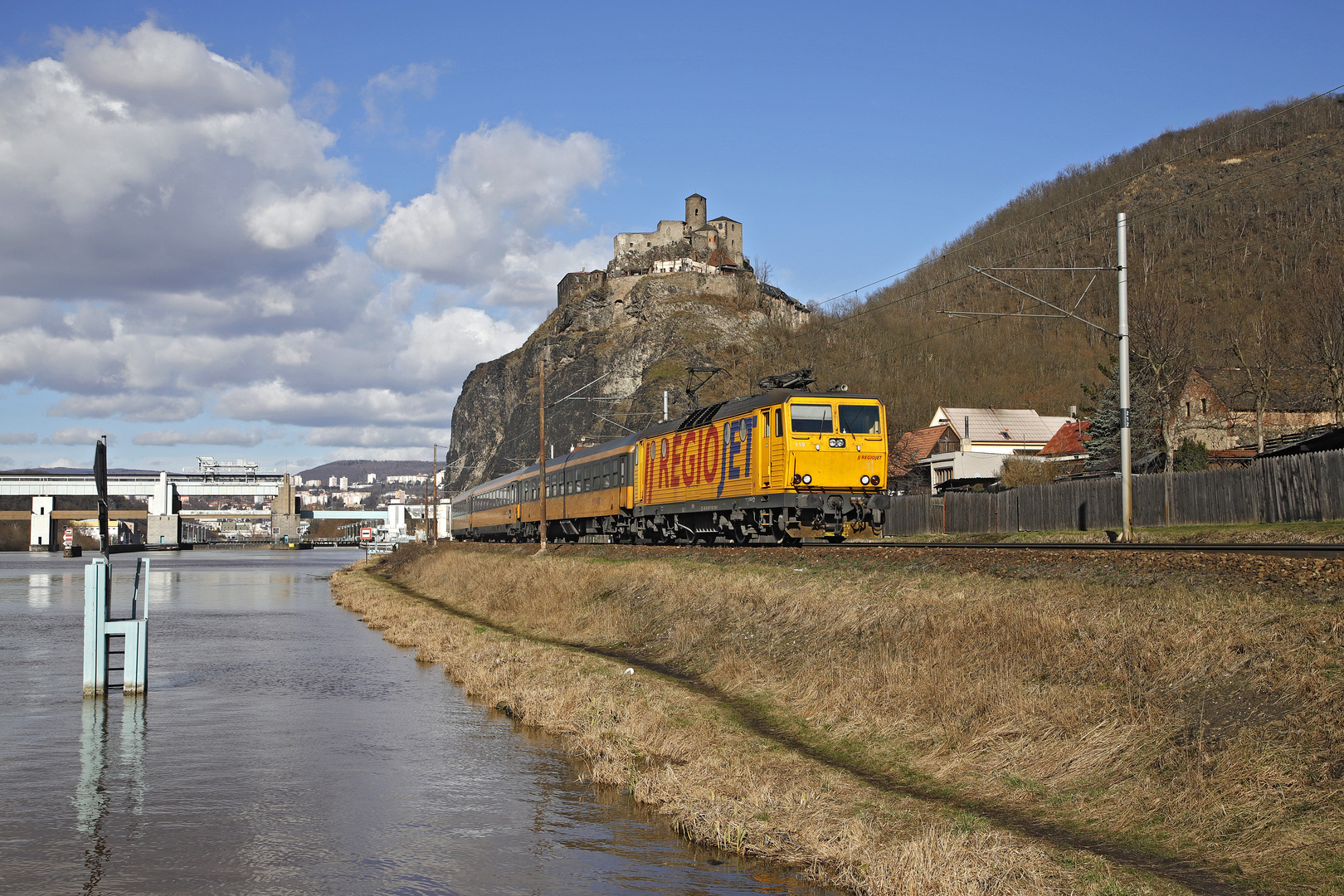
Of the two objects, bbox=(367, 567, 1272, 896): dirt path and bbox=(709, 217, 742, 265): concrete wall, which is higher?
bbox=(709, 217, 742, 265): concrete wall

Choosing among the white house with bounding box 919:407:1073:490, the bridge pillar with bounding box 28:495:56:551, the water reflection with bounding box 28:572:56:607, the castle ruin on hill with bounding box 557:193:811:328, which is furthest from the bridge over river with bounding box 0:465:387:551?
the white house with bounding box 919:407:1073:490

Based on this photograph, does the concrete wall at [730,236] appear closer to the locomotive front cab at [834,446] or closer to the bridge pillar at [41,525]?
the bridge pillar at [41,525]

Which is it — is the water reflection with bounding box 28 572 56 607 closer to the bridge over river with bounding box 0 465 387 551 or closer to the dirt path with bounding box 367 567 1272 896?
the dirt path with bounding box 367 567 1272 896

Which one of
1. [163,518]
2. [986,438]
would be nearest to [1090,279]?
[986,438]

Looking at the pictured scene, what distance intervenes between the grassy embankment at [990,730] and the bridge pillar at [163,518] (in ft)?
507

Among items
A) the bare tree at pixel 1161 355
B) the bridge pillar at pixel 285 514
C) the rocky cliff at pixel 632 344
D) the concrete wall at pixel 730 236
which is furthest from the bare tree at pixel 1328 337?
the bridge pillar at pixel 285 514

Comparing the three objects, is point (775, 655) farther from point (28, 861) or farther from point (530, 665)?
point (28, 861)

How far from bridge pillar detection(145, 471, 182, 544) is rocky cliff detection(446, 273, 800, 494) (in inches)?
1948

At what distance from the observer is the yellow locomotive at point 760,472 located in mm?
26938

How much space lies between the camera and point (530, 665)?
67.5ft

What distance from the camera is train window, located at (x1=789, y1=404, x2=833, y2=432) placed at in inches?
1060

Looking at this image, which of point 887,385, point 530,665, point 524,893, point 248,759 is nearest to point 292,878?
point 524,893

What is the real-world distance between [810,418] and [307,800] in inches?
700

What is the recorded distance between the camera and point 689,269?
17575cm
